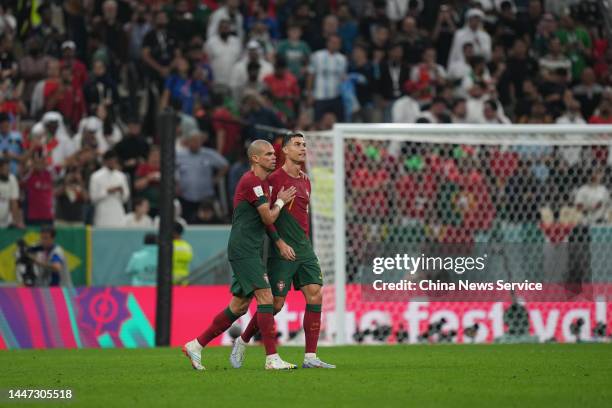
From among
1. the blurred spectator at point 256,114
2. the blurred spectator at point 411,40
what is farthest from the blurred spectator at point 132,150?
the blurred spectator at point 411,40

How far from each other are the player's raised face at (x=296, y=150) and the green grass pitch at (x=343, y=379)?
2044 mm

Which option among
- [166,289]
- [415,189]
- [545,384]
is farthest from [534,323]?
[545,384]

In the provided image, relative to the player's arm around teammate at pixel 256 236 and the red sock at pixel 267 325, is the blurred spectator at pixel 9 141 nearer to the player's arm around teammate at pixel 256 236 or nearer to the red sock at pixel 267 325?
the player's arm around teammate at pixel 256 236

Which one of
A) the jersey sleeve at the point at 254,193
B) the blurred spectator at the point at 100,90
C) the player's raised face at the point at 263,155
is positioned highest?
the blurred spectator at the point at 100,90

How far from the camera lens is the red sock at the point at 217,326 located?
41.4ft

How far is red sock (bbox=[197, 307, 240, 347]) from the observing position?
12.6 meters

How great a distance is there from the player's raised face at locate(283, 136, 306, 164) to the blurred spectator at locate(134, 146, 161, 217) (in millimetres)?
9250

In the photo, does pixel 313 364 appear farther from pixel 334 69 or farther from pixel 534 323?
pixel 334 69

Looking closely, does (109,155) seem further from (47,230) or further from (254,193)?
(254,193)

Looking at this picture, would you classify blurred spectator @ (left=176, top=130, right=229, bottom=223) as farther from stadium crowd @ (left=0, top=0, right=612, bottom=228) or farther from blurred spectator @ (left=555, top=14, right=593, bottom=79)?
blurred spectator @ (left=555, top=14, right=593, bottom=79)

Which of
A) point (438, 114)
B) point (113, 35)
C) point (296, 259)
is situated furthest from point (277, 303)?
point (113, 35)

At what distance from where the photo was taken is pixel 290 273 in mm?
12641

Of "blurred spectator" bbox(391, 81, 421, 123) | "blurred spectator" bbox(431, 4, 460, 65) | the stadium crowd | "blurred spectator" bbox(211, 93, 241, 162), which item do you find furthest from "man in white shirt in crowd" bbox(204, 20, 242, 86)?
"blurred spectator" bbox(431, 4, 460, 65)

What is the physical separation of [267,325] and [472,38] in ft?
48.8
